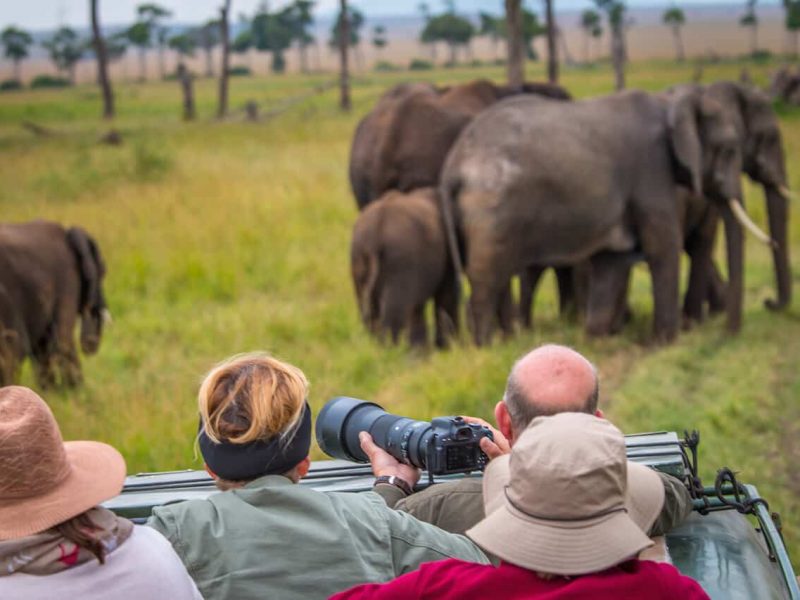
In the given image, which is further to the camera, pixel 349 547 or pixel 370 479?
pixel 370 479

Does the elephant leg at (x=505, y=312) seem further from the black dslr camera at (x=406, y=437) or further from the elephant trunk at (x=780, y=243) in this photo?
the black dslr camera at (x=406, y=437)

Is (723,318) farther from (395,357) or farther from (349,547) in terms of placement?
(349,547)

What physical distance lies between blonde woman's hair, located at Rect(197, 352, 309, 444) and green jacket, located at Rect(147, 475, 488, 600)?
0.12 m

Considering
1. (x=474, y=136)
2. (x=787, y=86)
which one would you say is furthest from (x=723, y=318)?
(x=787, y=86)

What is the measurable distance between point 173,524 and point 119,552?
9.0 inches

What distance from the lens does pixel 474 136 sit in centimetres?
951

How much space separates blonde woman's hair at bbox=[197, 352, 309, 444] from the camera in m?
2.66

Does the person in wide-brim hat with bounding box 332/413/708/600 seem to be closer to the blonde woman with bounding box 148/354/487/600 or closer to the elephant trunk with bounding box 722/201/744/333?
the blonde woman with bounding box 148/354/487/600

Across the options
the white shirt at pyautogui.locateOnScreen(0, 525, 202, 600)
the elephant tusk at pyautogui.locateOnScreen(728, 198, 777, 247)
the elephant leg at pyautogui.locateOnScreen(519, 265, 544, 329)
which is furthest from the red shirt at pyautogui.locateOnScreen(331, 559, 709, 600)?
the elephant leg at pyautogui.locateOnScreen(519, 265, 544, 329)

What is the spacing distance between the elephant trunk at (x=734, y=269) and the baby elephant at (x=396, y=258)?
218 cm

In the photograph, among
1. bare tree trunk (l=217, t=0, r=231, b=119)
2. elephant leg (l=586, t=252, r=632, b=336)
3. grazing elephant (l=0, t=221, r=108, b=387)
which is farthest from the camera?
bare tree trunk (l=217, t=0, r=231, b=119)

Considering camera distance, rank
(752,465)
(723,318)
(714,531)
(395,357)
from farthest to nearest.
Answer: (723,318), (395,357), (752,465), (714,531)

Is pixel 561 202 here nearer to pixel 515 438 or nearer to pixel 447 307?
pixel 447 307

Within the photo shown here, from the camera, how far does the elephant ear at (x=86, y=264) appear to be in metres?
8.77
